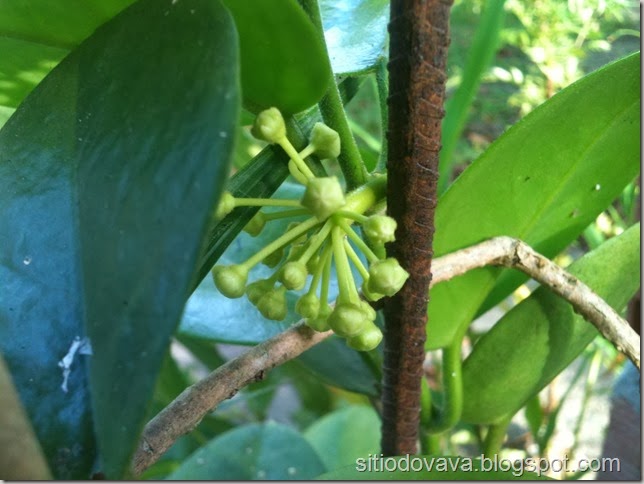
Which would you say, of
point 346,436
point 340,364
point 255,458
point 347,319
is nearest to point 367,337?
point 347,319

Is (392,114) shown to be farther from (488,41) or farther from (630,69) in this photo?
(488,41)

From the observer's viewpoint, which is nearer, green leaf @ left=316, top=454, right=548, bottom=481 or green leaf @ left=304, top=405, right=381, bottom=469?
green leaf @ left=316, top=454, right=548, bottom=481

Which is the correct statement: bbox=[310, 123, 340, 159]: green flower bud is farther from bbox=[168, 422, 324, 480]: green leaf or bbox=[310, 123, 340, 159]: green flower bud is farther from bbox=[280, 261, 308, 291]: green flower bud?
bbox=[168, 422, 324, 480]: green leaf

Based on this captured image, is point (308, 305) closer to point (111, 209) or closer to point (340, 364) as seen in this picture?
point (111, 209)

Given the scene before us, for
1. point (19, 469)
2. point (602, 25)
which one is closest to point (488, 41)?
point (19, 469)

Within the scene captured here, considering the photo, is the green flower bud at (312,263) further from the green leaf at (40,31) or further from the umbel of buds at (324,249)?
the green leaf at (40,31)

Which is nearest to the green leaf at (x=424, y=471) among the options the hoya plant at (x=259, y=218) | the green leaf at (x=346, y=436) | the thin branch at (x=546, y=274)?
the hoya plant at (x=259, y=218)

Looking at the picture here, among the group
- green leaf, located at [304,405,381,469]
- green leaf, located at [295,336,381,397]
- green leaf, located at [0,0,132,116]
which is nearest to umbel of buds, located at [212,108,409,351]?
green leaf, located at [0,0,132,116]

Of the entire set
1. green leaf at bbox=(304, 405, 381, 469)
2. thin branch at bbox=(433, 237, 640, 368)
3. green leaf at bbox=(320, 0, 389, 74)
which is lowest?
green leaf at bbox=(304, 405, 381, 469)
